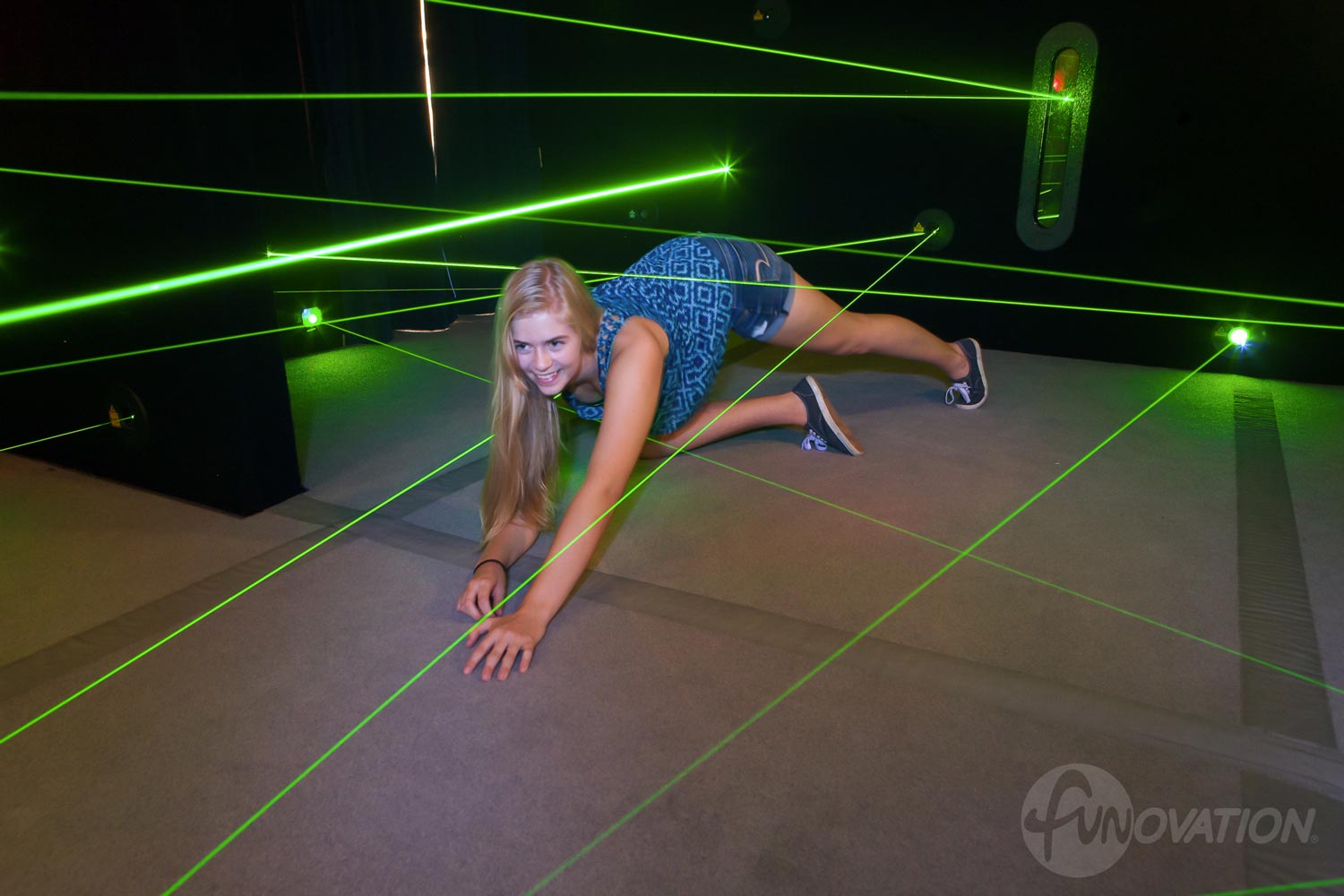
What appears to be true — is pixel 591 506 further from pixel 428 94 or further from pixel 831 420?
pixel 428 94

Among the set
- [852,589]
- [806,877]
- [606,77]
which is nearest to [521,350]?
[852,589]

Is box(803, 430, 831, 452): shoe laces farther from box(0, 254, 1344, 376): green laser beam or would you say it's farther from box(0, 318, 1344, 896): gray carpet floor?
box(0, 254, 1344, 376): green laser beam

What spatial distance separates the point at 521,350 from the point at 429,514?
0.61 meters

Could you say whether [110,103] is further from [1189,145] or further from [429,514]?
[1189,145]

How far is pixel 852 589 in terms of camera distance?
1.69 metres

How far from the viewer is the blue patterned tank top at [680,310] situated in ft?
6.49

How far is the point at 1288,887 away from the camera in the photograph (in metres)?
1.03

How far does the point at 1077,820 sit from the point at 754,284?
1.46 m

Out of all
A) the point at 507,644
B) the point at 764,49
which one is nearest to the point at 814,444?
the point at 507,644

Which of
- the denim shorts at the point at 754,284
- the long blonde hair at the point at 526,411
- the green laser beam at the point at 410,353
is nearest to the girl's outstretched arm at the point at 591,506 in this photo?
the long blonde hair at the point at 526,411

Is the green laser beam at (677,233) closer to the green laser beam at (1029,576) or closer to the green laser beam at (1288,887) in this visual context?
the green laser beam at (1029,576)

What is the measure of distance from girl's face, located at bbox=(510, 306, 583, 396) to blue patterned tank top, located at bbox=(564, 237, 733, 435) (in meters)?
0.24

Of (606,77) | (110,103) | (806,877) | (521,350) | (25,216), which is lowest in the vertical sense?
(806,877)

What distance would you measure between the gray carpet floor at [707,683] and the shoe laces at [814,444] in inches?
3.6
